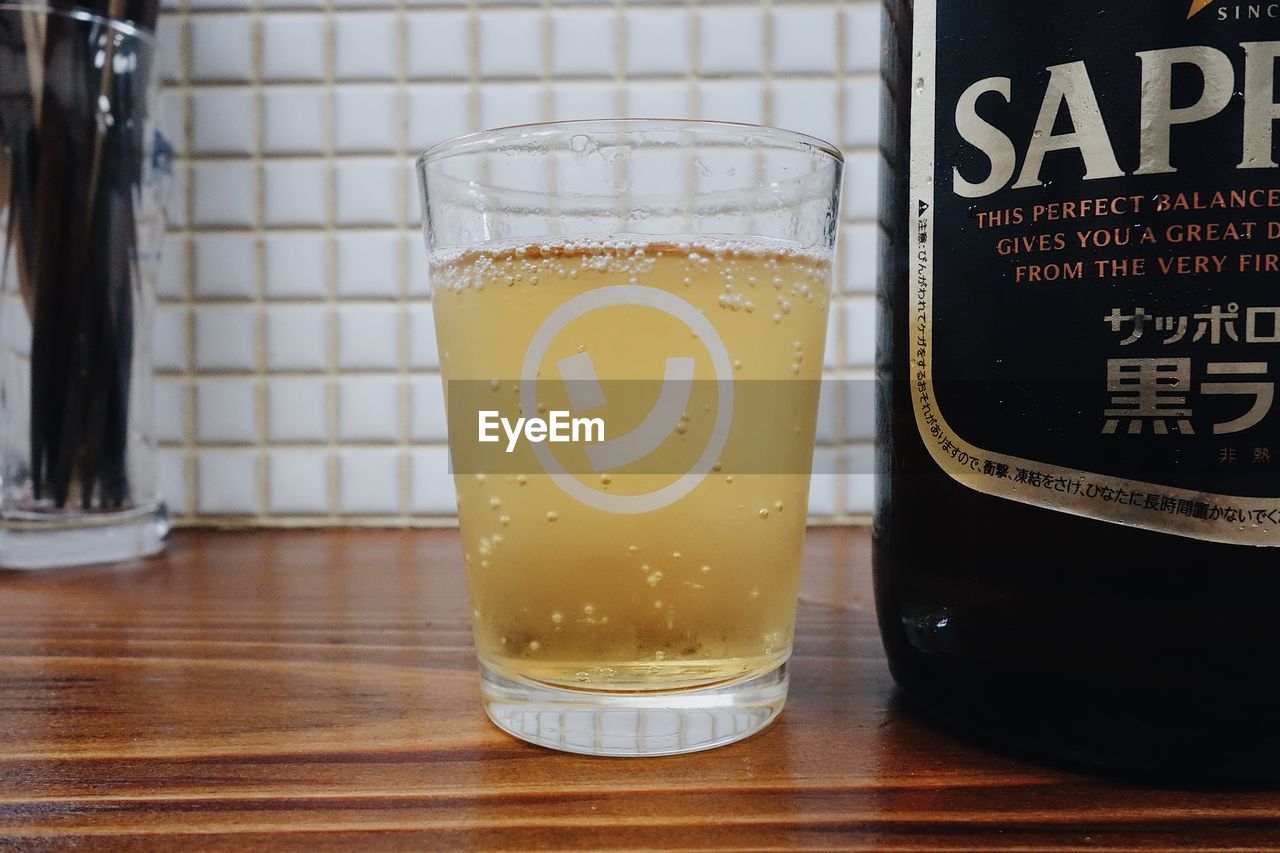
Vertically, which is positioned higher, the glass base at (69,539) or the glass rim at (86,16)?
the glass rim at (86,16)

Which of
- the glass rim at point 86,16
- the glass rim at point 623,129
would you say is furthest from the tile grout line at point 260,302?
the glass rim at point 623,129

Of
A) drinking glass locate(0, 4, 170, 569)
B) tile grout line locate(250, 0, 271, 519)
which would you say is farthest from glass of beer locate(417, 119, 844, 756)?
tile grout line locate(250, 0, 271, 519)

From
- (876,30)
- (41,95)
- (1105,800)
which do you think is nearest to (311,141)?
(41,95)

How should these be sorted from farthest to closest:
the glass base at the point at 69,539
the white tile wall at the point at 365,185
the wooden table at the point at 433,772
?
the white tile wall at the point at 365,185
the glass base at the point at 69,539
the wooden table at the point at 433,772

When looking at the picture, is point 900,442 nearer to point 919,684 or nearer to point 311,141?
point 919,684

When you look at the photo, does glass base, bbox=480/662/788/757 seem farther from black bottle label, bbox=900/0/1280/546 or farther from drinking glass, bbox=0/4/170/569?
drinking glass, bbox=0/4/170/569

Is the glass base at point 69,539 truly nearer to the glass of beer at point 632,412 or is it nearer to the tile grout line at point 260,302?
the tile grout line at point 260,302

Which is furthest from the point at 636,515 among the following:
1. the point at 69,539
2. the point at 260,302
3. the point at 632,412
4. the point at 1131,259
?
the point at 260,302
